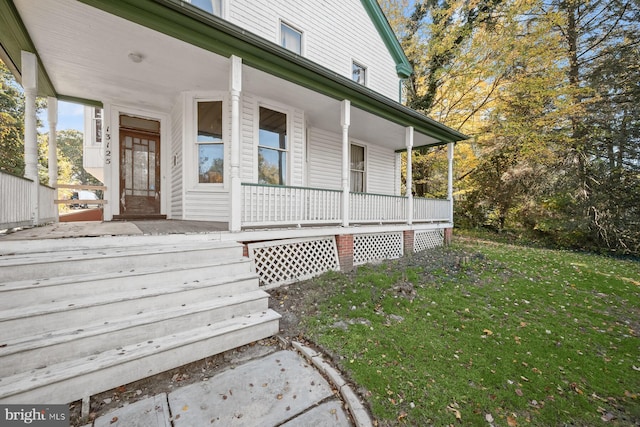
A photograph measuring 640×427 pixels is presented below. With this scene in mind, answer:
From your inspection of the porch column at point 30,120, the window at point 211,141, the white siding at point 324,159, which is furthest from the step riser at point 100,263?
the white siding at point 324,159

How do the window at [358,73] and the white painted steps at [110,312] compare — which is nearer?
the white painted steps at [110,312]

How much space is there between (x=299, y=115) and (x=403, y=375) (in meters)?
6.14

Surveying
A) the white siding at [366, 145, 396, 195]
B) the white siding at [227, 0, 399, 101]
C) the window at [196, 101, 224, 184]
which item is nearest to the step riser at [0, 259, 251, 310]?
the window at [196, 101, 224, 184]

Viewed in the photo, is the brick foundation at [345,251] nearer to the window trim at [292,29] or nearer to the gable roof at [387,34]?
the window trim at [292,29]

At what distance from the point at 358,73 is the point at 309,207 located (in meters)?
6.36

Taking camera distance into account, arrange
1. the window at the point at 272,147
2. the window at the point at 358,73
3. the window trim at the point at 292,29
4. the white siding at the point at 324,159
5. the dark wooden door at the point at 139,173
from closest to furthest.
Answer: the window at the point at 272,147 → the dark wooden door at the point at 139,173 → the window trim at the point at 292,29 → the white siding at the point at 324,159 → the window at the point at 358,73

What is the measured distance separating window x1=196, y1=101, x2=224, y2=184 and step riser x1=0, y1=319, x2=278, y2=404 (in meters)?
3.98

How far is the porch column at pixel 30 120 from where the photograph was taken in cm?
423

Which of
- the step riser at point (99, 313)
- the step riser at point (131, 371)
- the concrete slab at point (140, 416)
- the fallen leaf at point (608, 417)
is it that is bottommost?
the fallen leaf at point (608, 417)

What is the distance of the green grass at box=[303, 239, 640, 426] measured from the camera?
7.78ft

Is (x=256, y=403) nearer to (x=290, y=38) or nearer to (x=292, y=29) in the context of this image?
(x=290, y=38)

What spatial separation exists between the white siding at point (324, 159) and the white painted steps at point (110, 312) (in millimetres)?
5195

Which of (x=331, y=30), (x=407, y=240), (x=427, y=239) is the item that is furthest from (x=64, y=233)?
(x=427, y=239)

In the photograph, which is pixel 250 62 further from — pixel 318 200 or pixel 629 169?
pixel 629 169
